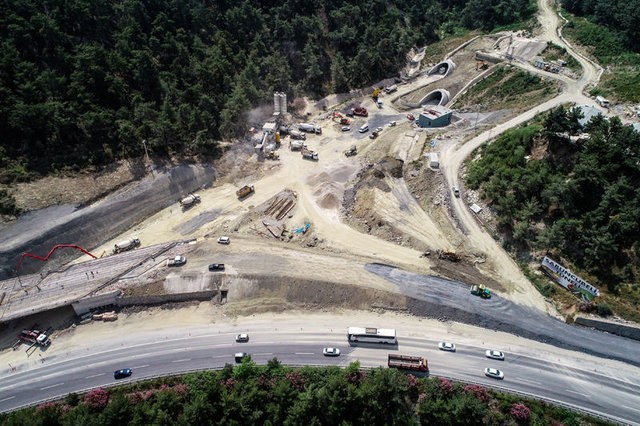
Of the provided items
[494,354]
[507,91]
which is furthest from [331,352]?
[507,91]

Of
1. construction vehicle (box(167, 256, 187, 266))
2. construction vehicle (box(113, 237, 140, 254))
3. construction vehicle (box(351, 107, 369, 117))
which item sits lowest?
construction vehicle (box(167, 256, 187, 266))

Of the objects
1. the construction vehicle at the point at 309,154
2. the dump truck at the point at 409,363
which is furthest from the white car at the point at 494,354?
the construction vehicle at the point at 309,154

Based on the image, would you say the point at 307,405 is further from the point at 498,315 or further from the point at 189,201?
the point at 189,201

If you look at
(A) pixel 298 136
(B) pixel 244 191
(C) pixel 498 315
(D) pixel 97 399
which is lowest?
(D) pixel 97 399

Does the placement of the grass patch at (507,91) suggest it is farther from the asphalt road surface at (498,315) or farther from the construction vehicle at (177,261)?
the construction vehicle at (177,261)

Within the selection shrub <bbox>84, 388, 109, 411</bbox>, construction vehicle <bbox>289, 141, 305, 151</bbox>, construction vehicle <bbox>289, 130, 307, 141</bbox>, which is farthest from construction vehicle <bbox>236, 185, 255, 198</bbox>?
shrub <bbox>84, 388, 109, 411</bbox>

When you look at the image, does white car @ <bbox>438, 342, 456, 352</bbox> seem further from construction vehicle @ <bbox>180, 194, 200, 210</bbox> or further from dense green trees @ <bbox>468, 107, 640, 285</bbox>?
construction vehicle @ <bbox>180, 194, 200, 210</bbox>

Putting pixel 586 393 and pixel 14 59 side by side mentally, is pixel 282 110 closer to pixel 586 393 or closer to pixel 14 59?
pixel 14 59

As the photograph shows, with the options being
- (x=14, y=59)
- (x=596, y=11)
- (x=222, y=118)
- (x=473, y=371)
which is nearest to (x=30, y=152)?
(x=14, y=59)
